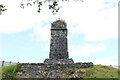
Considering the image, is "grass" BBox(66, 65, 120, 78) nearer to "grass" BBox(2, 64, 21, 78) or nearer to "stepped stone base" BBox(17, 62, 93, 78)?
"stepped stone base" BBox(17, 62, 93, 78)

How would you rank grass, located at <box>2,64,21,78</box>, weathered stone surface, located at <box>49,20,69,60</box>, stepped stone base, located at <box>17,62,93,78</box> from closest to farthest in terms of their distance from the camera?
1. grass, located at <box>2,64,21,78</box>
2. stepped stone base, located at <box>17,62,93,78</box>
3. weathered stone surface, located at <box>49,20,69,60</box>

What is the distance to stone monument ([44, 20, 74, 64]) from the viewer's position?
38719 millimetres

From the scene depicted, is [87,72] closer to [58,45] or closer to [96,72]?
[96,72]

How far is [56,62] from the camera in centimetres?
3856

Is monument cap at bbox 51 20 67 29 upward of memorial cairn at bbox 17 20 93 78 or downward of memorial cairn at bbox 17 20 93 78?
upward

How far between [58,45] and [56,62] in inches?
112

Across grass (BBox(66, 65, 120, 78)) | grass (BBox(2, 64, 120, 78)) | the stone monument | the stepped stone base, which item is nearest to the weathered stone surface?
the stone monument

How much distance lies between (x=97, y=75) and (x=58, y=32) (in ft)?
38.0

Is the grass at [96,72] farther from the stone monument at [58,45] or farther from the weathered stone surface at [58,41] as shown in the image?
the weathered stone surface at [58,41]

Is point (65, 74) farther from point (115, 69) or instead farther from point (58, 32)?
point (58, 32)

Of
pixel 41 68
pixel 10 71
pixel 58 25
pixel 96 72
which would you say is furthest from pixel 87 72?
pixel 58 25

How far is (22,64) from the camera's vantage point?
1385 inches

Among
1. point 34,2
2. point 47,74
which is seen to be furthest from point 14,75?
point 34,2

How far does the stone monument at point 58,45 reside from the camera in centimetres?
3872
